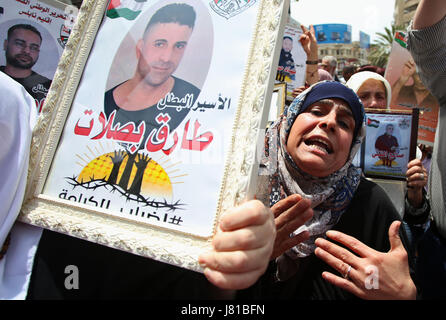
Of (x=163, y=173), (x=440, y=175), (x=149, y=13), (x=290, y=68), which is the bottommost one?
(x=163, y=173)

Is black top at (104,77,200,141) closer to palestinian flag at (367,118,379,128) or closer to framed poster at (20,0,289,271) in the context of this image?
framed poster at (20,0,289,271)

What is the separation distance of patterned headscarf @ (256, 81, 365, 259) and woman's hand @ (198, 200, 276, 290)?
1.86 ft

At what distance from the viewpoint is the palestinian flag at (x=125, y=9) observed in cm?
99

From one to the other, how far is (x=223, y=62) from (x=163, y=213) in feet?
1.59

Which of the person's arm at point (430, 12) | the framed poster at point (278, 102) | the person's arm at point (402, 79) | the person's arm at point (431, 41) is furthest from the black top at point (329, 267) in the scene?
the person's arm at point (402, 79)

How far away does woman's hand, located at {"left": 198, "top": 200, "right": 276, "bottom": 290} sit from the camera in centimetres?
61

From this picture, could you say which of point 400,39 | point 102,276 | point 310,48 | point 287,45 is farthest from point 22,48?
point 400,39

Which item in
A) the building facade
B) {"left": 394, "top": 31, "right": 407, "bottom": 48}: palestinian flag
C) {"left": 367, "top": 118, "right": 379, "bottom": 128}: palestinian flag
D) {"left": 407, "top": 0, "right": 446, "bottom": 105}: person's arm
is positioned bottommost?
{"left": 367, "top": 118, "right": 379, "bottom": 128}: palestinian flag

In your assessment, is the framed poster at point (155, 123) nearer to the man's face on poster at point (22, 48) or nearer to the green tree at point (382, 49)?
the man's face on poster at point (22, 48)

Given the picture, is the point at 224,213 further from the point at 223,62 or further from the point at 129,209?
the point at 223,62

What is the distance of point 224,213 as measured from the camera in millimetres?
688

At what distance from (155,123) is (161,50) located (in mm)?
264

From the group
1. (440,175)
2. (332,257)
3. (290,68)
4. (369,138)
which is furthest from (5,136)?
(290,68)

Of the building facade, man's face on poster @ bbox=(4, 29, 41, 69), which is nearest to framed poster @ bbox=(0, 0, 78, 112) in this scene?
man's face on poster @ bbox=(4, 29, 41, 69)
